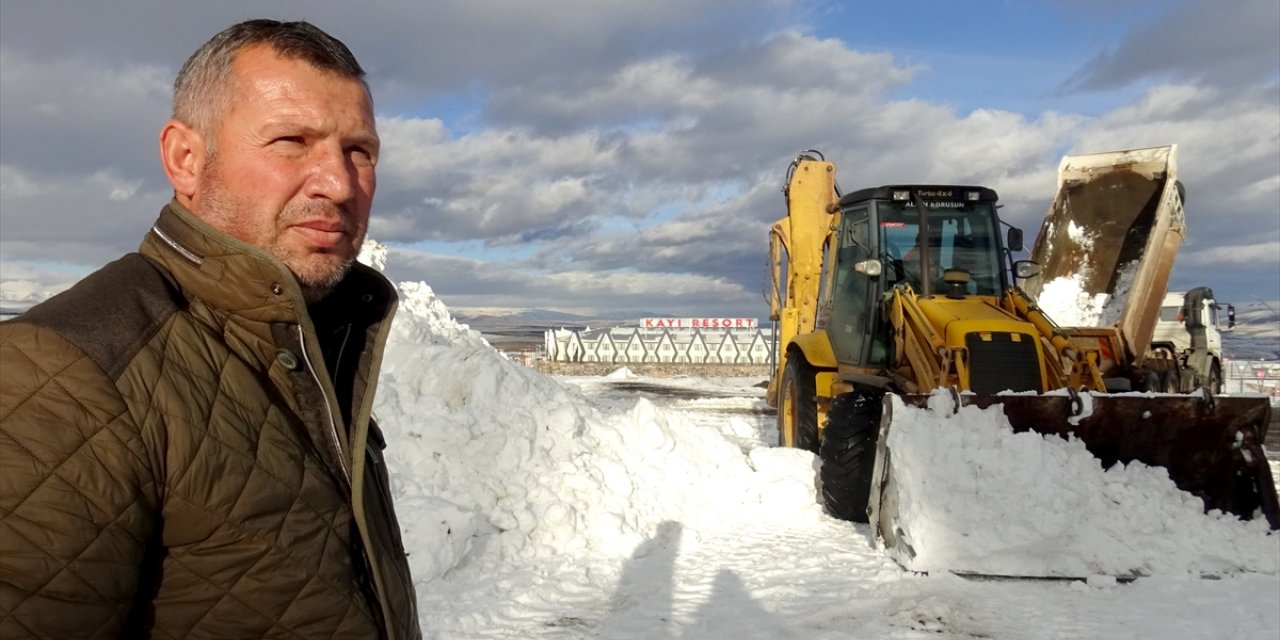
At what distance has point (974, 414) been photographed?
6293mm

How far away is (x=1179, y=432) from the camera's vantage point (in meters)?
6.55

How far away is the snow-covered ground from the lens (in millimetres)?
5172

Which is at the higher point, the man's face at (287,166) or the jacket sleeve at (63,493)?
the man's face at (287,166)

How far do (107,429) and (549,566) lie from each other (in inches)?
211

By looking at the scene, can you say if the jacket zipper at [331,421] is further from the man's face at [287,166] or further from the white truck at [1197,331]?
the white truck at [1197,331]

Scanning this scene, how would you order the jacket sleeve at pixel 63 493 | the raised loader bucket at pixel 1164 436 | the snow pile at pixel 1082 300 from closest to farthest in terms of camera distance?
1. the jacket sleeve at pixel 63 493
2. the raised loader bucket at pixel 1164 436
3. the snow pile at pixel 1082 300

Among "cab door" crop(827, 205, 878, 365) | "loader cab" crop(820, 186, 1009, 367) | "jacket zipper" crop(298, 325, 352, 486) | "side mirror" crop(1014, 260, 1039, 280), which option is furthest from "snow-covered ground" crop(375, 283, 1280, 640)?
"jacket zipper" crop(298, 325, 352, 486)

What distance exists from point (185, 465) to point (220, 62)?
68cm

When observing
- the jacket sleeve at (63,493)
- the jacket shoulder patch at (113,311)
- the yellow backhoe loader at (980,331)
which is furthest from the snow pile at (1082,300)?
the jacket sleeve at (63,493)

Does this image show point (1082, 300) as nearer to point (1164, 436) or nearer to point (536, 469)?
point (1164, 436)

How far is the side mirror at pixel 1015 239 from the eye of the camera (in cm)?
806

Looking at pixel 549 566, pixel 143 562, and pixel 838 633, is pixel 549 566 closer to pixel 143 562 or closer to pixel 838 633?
pixel 838 633

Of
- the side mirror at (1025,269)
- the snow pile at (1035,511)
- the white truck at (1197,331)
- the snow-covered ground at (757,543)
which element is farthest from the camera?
the white truck at (1197,331)

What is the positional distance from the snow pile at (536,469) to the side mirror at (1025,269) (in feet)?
8.81
